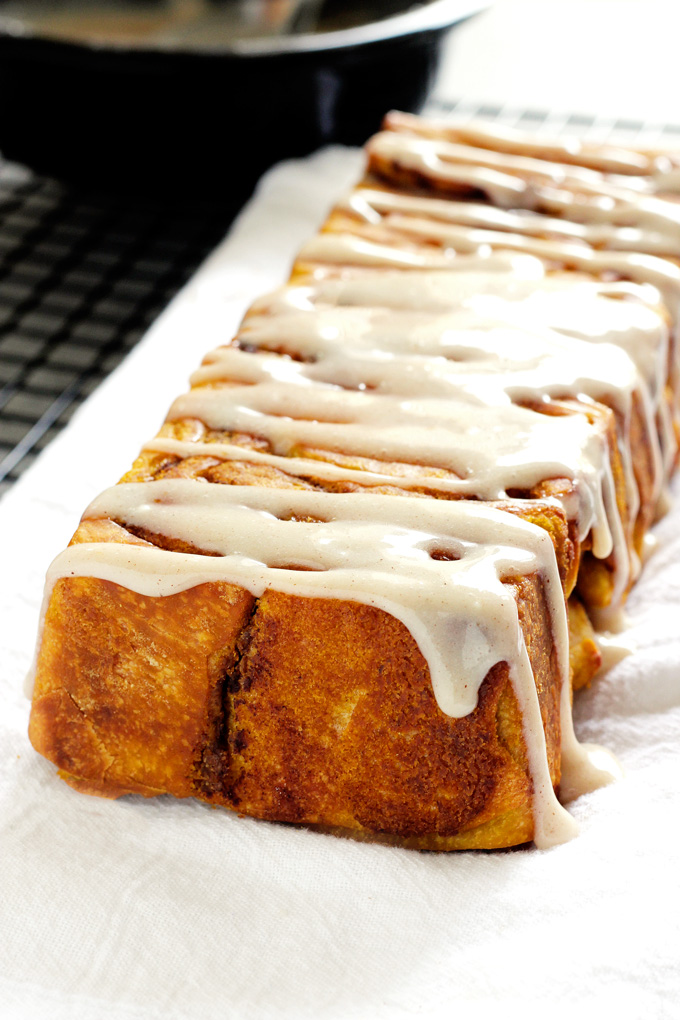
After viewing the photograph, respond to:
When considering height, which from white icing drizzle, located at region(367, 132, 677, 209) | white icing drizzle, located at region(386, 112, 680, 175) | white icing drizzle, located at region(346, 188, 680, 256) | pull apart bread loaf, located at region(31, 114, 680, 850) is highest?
white icing drizzle, located at region(386, 112, 680, 175)

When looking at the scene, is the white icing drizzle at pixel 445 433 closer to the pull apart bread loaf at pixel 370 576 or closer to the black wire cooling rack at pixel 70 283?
the pull apart bread loaf at pixel 370 576

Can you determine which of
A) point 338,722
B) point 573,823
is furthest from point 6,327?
point 573,823

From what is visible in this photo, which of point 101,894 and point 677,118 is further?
point 677,118

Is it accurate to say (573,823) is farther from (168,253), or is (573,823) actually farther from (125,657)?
(168,253)

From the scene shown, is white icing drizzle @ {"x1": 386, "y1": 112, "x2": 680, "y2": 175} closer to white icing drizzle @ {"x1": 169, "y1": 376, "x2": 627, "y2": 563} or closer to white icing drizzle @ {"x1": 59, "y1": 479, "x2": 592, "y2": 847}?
white icing drizzle @ {"x1": 169, "y1": 376, "x2": 627, "y2": 563}

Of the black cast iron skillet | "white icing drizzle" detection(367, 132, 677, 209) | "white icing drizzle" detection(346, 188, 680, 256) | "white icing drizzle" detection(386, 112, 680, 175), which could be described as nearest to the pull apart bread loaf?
"white icing drizzle" detection(346, 188, 680, 256)
